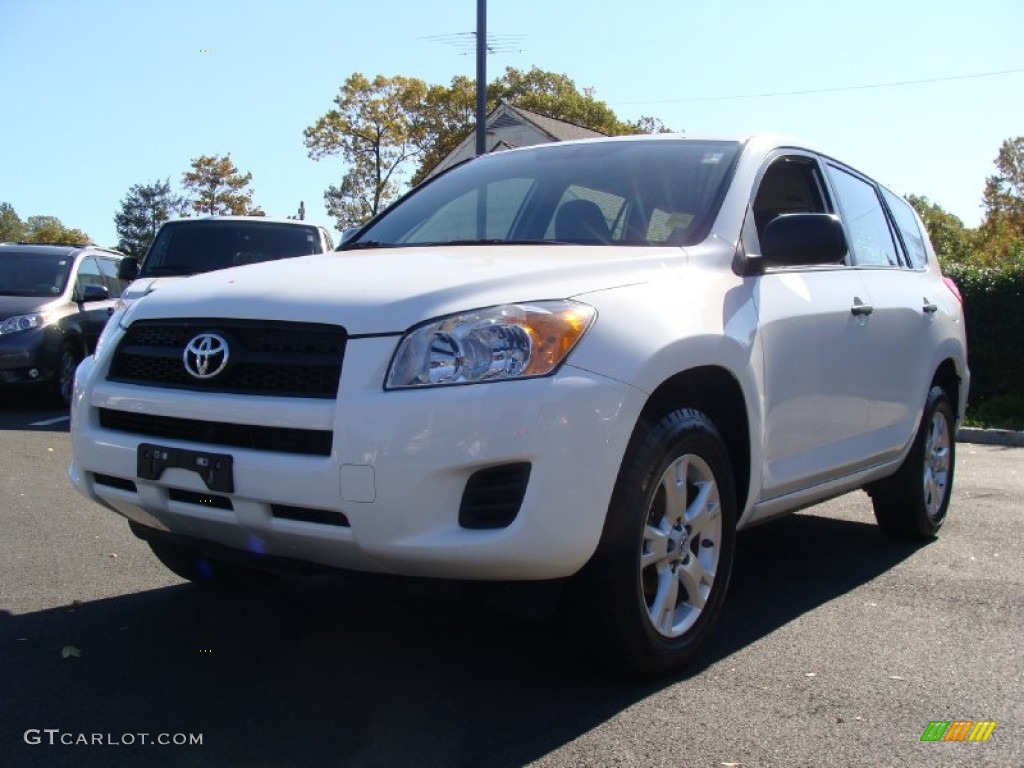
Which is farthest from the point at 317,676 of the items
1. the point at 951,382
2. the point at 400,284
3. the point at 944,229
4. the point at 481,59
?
the point at 944,229

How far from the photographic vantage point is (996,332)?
13672mm

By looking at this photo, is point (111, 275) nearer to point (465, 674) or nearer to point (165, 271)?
point (165, 271)

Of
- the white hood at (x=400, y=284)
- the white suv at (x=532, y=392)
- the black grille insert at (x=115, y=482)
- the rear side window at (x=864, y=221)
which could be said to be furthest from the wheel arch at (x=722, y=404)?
the black grille insert at (x=115, y=482)

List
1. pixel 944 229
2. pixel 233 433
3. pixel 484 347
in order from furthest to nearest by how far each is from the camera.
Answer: pixel 944 229 → pixel 233 433 → pixel 484 347

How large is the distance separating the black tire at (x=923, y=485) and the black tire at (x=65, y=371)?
8.43m

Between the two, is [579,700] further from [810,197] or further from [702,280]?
[810,197]

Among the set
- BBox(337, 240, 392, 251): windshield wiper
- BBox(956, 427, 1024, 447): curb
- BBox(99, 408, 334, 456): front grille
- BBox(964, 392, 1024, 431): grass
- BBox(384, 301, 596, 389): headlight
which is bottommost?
BBox(956, 427, 1024, 447): curb

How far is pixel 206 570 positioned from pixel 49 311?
791cm

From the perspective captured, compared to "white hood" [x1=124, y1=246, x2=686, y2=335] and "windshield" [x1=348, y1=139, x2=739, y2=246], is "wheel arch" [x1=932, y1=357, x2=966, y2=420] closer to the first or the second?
"windshield" [x1=348, y1=139, x2=739, y2=246]

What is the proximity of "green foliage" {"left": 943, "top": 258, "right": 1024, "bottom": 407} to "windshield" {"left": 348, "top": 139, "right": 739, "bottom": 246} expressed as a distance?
10483mm

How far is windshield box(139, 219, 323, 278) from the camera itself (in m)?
10.0

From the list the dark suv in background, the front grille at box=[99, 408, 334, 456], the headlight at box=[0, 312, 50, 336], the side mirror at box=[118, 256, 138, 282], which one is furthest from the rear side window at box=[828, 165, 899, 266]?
the headlight at box=[0, 312, 50, 336]

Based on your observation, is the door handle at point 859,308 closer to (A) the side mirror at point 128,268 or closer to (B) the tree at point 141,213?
(A) the side mirror at point 128,268

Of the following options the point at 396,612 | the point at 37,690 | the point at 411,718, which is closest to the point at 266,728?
the point at 411,718
